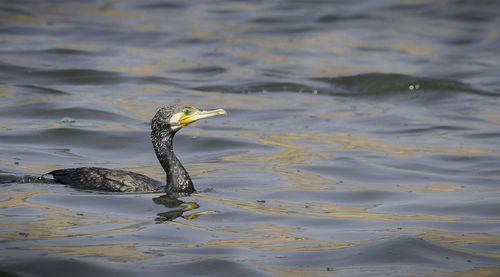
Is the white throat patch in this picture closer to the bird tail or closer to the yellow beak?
the yellow beak

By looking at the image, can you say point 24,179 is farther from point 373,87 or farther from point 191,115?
point 373,87

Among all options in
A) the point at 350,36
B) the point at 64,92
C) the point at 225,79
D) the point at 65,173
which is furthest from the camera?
the point at 350,36

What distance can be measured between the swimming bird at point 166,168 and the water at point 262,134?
230mm

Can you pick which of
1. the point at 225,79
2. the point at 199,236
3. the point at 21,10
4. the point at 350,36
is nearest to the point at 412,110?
the point at 225,79

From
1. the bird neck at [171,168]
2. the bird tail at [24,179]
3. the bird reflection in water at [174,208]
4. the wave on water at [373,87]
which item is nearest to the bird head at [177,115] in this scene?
the bird neck at [171,168]

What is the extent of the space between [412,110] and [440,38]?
26.2ft

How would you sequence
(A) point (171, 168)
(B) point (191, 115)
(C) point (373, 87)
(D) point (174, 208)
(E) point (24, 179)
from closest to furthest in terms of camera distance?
(D) point (174, 208) < (B) point (191, 115) < (A) point (171, 168) < (E) point (24, 179) < (C) point (373, 87)

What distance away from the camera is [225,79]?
782 inches

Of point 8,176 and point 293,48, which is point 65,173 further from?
point 293,48

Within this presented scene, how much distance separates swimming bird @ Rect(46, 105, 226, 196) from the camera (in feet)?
31.7

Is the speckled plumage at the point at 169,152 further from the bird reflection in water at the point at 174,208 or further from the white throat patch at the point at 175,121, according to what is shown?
the bird reflection in water at the point at 174,208

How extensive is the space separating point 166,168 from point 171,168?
0.29 ft

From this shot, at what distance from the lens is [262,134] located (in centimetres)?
1466

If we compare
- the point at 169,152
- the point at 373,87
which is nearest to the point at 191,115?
the point at 169,152
